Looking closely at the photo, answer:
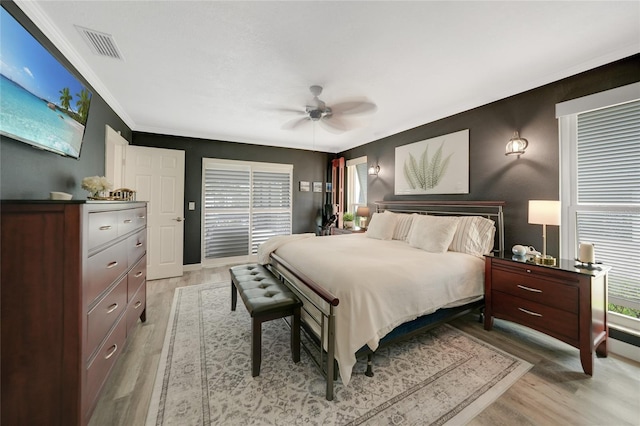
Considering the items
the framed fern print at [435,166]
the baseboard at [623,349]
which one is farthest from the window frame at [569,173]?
the framed fern print at [435,166]

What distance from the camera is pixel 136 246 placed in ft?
7.80

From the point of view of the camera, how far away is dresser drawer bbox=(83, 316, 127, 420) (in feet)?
4.39

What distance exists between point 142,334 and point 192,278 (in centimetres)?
183

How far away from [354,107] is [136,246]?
2596 mm

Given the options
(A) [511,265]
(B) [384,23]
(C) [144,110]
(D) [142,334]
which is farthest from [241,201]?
(A) [511,265]

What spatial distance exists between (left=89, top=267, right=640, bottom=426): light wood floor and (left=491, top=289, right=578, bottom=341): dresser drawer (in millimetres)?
246

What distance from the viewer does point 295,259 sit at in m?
2.53

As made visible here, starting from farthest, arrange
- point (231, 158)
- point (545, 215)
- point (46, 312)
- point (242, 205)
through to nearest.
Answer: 1. point (242, 205)
2. point (231, 158)
3. point (545, 215)
4. point (46, 312)

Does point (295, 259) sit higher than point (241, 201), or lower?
lower

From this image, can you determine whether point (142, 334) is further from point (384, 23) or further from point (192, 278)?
point (384, 23)

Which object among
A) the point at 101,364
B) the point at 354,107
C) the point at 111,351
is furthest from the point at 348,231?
the point at 101,364

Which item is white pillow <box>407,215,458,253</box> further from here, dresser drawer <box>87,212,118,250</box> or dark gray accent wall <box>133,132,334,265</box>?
dark gray accent wall <box>133,132,334,265</box>

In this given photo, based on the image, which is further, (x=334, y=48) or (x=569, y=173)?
(x=569, y=173)

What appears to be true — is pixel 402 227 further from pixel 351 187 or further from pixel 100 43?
pixel 100 43
